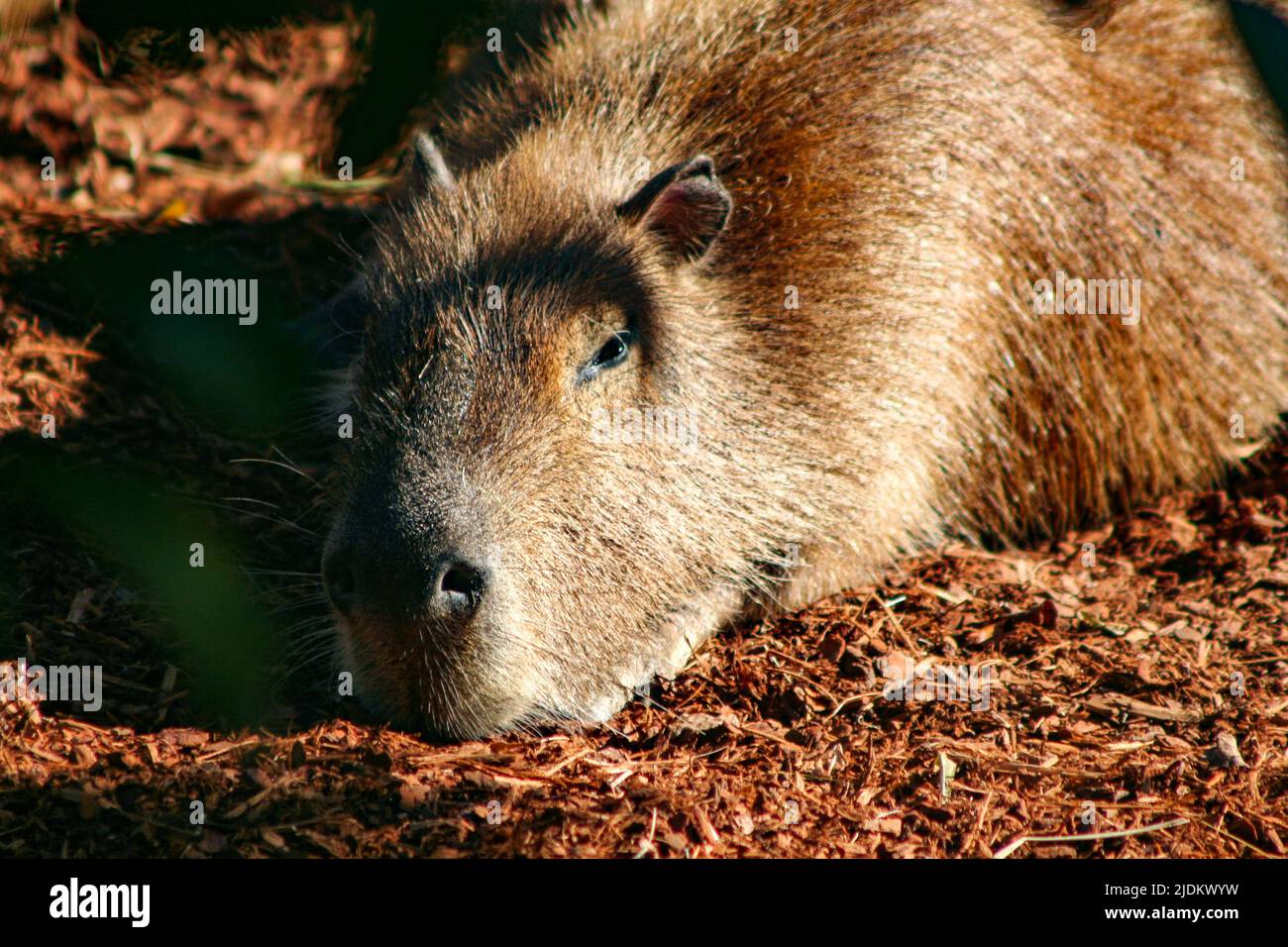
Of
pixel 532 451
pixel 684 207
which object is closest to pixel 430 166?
pixel 684 207

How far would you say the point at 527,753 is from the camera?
435 centimetres

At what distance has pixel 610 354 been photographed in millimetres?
4797

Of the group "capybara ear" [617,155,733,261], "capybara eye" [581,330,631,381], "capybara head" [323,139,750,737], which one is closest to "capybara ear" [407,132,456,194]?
"capybara head" [323,139,750,737]

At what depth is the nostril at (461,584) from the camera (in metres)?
4.06

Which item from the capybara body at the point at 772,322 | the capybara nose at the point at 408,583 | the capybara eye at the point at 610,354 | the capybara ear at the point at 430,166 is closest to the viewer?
the capybara nose at the point at 408,583

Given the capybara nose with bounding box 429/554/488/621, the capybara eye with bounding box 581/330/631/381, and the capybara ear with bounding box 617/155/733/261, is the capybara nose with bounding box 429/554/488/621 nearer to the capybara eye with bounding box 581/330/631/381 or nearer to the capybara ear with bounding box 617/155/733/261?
the capybara eye with bounding box 581/330/631/381

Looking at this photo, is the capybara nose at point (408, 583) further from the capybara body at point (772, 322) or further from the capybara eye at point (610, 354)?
the capybara eye at point (610, 354)

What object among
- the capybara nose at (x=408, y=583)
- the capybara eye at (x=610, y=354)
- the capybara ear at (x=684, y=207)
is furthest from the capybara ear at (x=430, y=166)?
the capybara nose at (x=408, y=583)

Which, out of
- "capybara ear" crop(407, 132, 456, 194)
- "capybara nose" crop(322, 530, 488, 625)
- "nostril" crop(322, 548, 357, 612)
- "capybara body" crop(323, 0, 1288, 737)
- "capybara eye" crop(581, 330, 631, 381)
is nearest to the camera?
"capybara nose" crop(322, 530, 488, 625)

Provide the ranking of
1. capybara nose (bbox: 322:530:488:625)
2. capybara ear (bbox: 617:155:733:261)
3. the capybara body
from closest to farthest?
1. capybara nose (bbox: 322:530:488:625)
2. the capybara body
3. capybara ear (bbox: 617:155:733:261)

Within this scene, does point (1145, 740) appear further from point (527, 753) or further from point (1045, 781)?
point (527, 753)

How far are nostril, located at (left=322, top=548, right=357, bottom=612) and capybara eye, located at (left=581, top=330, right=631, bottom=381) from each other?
1.14m

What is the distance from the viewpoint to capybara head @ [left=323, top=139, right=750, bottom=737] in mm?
4168

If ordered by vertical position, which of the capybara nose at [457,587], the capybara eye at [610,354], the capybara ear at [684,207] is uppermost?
the capybara ear at [684,207]
